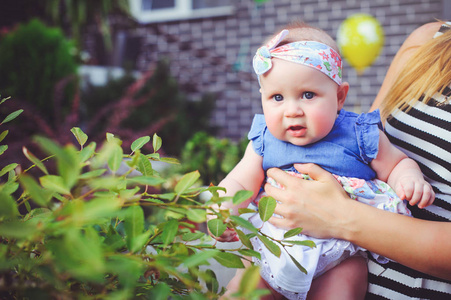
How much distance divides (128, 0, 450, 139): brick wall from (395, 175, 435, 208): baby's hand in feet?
19.4

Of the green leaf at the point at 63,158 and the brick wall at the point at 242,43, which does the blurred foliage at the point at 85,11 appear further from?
the green leaf at the point at 63,158

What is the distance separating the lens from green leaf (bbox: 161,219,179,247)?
0.65 m

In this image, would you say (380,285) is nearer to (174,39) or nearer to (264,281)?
(264,281)

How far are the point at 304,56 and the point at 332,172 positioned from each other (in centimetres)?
39

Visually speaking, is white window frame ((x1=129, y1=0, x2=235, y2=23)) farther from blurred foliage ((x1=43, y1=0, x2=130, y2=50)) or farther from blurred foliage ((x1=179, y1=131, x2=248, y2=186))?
blurred foliage ((x1=179, y1=131, x2=248, y2=186))

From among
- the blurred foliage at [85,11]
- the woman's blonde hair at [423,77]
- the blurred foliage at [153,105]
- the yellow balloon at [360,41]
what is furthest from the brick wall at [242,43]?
the woman's blonde hair at [423,77]

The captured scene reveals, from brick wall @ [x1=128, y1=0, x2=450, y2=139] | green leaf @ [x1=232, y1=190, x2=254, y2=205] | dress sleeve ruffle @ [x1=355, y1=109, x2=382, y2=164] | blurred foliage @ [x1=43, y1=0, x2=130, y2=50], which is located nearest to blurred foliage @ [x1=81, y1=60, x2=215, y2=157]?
brick wall @ [x1=128, y1=0, x2=450, y2=139]

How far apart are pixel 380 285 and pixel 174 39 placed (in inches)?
Result: 281

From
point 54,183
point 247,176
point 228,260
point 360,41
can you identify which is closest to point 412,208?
point 247,176

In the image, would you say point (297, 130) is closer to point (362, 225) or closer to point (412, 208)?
point (362, 225)

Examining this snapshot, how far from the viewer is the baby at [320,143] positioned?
1.15 metres

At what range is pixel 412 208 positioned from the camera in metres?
1.29

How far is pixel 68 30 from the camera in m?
8.55

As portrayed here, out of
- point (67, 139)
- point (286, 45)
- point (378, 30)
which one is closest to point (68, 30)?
point (378, 30)
